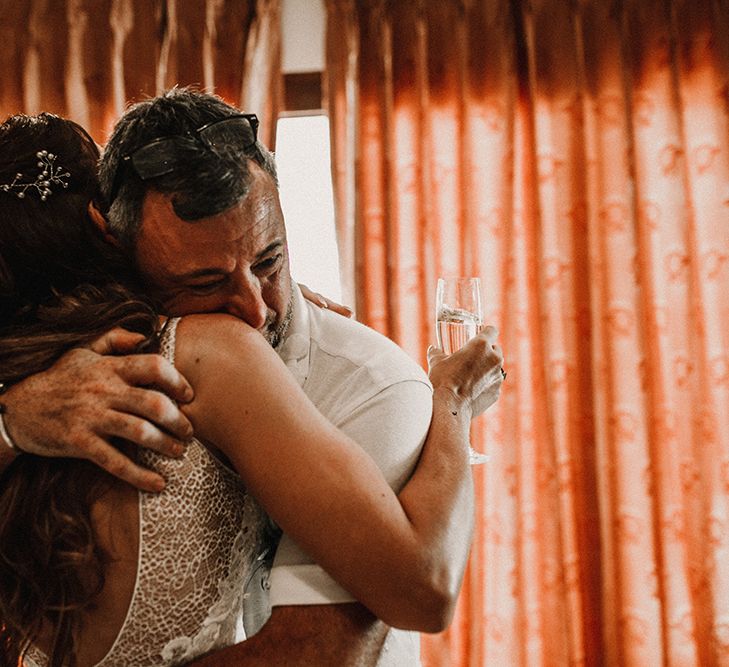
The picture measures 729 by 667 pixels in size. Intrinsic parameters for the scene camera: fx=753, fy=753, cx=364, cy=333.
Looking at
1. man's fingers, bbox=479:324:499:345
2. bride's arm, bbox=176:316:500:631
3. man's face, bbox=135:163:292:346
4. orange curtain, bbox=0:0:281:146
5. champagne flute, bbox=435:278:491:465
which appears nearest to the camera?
bride's arm, bbox=176:316:500:631

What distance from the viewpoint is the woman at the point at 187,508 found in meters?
0.79

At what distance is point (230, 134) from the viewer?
3.48ft

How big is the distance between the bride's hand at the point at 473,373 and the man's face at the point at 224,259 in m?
0.26

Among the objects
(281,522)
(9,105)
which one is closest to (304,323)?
(281,522)

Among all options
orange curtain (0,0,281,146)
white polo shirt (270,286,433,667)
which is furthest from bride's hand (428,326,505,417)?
orange curtain (0,0,281,146)

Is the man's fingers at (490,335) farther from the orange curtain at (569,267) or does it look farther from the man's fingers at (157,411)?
the orange curtain at (569,267)

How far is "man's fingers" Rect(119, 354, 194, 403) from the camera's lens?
32.1 inches

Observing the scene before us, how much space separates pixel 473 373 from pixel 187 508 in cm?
49

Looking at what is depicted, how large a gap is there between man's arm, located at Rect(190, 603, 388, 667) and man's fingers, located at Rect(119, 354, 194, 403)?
28 cm

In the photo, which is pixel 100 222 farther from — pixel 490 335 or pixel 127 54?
pixel 127 54

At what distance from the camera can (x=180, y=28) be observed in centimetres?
336

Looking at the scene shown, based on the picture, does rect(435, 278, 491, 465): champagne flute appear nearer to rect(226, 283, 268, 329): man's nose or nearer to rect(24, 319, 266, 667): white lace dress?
rect(226, 283, 268, 329): man's nose

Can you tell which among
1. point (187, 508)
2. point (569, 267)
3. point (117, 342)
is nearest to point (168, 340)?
Result: point (117, 342)

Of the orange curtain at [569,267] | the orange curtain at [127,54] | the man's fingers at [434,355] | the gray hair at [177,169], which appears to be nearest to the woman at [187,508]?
the gray hair at [177,169]
